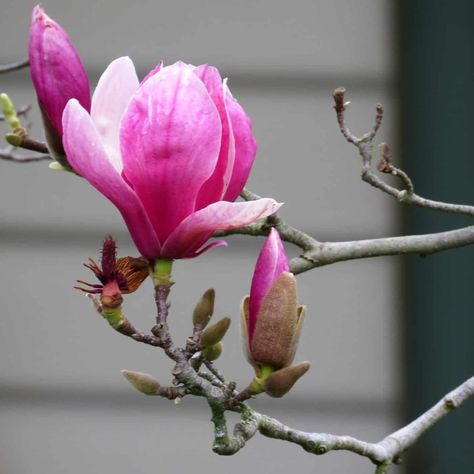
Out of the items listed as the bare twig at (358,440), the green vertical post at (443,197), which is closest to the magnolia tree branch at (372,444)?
the bare twig at (358,440)

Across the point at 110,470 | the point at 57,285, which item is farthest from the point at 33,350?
the point at 110,470

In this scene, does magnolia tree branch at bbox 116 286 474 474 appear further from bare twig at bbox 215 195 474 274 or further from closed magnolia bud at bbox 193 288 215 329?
bare twig at bbox 215 195 474 274

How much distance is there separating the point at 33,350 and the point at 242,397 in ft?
4.55

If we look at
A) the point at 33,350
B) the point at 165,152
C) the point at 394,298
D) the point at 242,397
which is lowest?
the point at 33,350

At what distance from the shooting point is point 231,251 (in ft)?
5.75

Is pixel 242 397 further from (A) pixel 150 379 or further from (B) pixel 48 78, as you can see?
(B) pixel 48 78

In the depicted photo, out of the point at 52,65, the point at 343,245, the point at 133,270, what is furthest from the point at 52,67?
the point at 343,245

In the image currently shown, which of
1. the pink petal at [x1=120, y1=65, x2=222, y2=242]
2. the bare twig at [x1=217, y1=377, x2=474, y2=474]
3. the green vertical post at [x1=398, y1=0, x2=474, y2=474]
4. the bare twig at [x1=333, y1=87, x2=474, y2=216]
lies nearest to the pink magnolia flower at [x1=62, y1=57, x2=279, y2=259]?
the pink petal at [x1=120, y1=65, x2=222, y2=242]

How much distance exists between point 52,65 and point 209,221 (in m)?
0.11

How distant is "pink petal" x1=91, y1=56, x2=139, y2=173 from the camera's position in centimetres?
45

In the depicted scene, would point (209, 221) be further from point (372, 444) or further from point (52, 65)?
point (372, 444)

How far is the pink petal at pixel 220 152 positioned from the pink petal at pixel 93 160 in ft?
0.11

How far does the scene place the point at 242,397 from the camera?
459 millimetres

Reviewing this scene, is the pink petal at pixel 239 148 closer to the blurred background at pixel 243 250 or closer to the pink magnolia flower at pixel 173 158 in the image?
the pink magnolia flower at pixel 173 158
